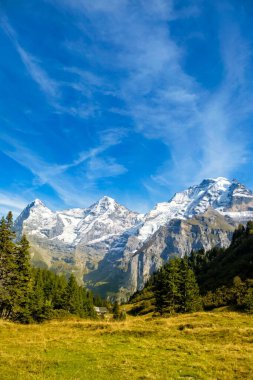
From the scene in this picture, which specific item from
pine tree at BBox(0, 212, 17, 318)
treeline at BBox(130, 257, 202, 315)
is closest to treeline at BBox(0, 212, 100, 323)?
pine tree at BBox(0, 212, 17, 318)

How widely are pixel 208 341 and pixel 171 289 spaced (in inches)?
1807

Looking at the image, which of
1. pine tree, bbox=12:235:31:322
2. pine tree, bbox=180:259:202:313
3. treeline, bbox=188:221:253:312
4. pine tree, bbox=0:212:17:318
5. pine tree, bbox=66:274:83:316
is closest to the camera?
pine tree, bbox=0:212:17:318

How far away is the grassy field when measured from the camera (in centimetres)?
1847

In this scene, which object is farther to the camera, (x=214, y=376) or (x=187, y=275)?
(x=187, y=275)

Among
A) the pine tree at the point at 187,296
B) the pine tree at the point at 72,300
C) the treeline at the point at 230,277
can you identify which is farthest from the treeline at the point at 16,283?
the treeline at the point at 230,277

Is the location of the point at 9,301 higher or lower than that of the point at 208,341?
higher

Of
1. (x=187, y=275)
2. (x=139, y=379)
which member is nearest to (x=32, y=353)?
(x=139, y=379)

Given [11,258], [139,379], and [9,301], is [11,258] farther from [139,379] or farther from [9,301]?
[139,379]

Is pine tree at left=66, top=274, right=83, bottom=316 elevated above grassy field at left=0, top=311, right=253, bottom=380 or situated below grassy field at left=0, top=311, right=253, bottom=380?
above

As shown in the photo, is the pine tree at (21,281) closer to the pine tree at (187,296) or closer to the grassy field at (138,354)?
the grassy field at (138,354)

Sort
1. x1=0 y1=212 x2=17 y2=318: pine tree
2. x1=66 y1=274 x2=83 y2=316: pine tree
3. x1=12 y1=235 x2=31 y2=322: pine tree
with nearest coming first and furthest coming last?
x1=0 y1=212 x2=17 y2=318: pine tree → x1=12 y1=235 x2=31 y2=322: pine tree → x1=66 y1=274 x2=83 y2=316: pine tree

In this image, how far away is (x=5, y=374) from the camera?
61.2ft

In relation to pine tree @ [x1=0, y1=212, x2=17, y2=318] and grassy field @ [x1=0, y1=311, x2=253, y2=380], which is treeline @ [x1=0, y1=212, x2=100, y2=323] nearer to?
pine tree @ [x1=0, y1=212, x2=17, y2=318]

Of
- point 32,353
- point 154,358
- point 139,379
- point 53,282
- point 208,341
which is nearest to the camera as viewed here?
point 139,379
